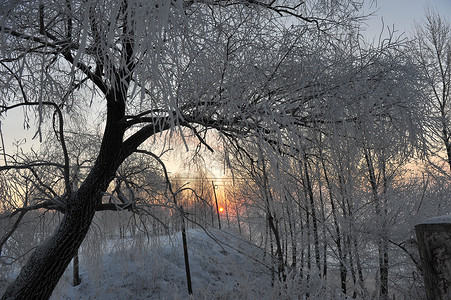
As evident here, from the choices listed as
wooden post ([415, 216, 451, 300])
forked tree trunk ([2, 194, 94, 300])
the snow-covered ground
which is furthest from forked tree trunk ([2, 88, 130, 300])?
the snow-covered ground

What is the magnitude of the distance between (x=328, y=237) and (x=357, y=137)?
597cm

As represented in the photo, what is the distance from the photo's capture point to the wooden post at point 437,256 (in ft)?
5.89

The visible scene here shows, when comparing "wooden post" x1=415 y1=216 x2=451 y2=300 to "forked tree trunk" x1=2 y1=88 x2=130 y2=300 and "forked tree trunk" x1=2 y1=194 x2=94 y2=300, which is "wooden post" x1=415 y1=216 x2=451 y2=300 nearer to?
"forked tree trunk" x1=2 y1=88 x2=130 y2=300

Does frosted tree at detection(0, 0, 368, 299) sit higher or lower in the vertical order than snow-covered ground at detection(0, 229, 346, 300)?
higher

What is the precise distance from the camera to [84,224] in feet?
11.9

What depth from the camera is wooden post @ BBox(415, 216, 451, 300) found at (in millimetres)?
1794

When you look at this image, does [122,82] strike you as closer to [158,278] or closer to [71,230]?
[71,230]

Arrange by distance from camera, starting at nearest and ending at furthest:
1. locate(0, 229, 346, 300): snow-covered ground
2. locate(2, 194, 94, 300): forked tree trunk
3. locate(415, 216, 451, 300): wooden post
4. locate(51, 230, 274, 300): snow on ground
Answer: locate(415, 216, 451, 300): wooden post < locate(2, 194, 94, 300): forked tree trunk < locate(0, 229, 346, 300): snow-covered ground < locate(51, 230, 274, 300): snow on ground

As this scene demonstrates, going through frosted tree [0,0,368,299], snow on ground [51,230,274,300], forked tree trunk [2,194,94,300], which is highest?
frosted tree [0,0,368,299]

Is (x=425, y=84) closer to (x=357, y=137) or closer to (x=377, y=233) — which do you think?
(x=357, y=137)

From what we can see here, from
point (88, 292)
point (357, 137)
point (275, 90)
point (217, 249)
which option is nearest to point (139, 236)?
point (275, 90)

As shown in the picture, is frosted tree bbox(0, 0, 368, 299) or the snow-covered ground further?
the snow-covered ground

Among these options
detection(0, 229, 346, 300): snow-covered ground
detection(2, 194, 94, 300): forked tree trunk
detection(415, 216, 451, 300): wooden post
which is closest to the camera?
detection(415, 216, 451, 300): wooden post

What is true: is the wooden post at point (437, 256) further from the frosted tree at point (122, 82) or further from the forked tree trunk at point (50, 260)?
the forked tree trunk at point (50, 260)
